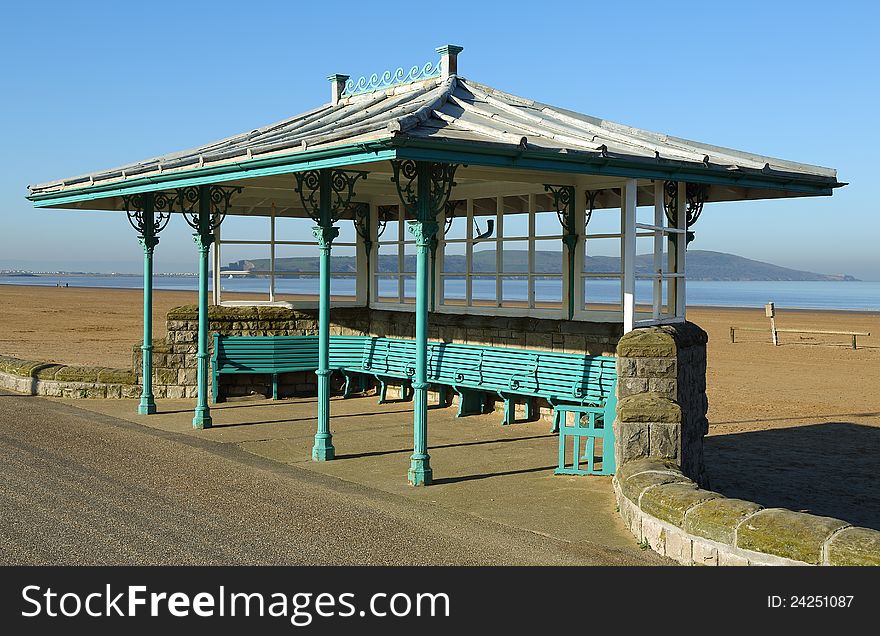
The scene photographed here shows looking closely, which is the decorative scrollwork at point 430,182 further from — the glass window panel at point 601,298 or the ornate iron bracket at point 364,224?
the ornate iron bracket at point 364,224

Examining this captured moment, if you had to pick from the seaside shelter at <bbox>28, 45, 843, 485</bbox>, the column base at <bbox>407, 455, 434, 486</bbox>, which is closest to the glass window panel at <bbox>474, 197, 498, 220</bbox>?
the seaside shelter at <bbox>28, 45, 843, 485</bbox>

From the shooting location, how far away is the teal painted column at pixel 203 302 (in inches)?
508

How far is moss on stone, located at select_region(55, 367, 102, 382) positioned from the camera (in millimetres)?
15734

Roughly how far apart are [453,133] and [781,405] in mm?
10017

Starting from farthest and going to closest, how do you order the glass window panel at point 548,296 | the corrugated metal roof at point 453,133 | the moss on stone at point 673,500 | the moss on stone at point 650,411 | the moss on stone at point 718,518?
the glass window panel at point 548,296, the corrugated metal roof at point 453,133, the moss on stone at point 650,411, the moss on stone at point 673,500, the moss on stone at point 718,518

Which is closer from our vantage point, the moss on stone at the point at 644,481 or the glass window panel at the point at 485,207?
the moss on stone at the point at 644,481

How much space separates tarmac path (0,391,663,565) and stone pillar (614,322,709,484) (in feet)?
5.51

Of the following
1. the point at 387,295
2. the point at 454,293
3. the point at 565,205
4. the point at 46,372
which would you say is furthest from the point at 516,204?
the point at 454,293

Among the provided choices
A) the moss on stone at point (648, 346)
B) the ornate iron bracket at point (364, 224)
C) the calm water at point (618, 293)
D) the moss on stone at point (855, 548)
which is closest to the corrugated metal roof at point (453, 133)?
the moss on stone at point (648, 346)

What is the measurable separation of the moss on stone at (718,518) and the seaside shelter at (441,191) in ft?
11.2

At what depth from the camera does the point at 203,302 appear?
45.0ft

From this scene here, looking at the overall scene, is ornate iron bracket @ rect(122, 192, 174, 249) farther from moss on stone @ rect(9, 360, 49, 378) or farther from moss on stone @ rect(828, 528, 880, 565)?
moss on stone @ rect(828, 528, 880, 565)
